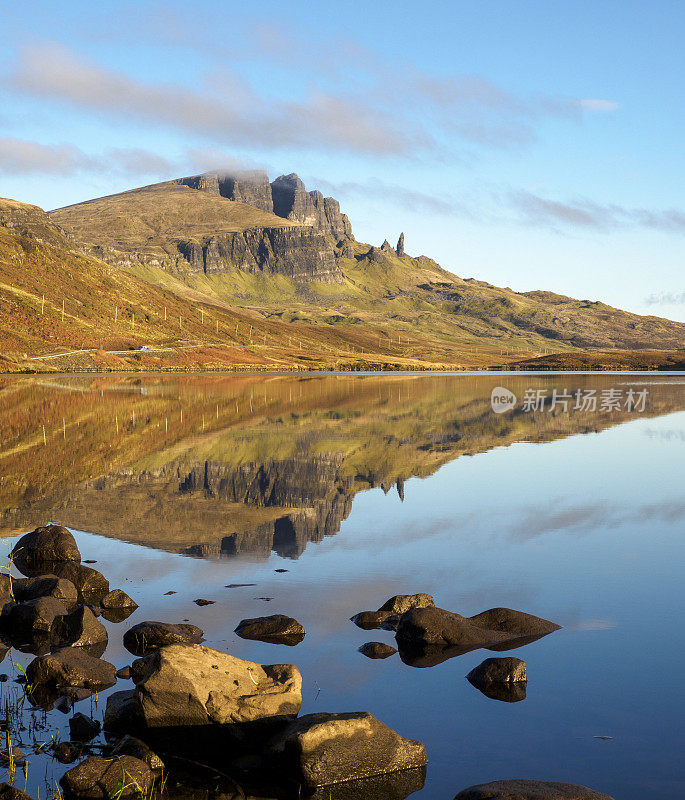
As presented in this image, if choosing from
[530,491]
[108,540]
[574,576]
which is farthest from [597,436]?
[108,540]

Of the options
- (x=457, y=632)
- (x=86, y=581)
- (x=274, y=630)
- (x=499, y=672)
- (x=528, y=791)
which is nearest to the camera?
(x=528, y=791)

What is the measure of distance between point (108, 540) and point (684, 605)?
605 inches

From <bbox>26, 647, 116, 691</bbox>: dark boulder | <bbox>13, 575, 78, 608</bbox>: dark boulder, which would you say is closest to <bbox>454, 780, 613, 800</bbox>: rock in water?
<bbox>26, 647, 116, 691</bbox>: dark boulder

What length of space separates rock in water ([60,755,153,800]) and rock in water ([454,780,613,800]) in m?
3.91

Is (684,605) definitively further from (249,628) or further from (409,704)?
(249,628)

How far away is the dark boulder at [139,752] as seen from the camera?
9.91m

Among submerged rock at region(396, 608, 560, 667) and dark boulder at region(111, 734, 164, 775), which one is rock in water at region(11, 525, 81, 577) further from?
dark boulder at region(111, 734, 164, 775)

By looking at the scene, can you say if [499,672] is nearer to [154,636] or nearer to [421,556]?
[154,636]

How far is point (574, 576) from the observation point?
62.4ft

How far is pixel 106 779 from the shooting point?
30.6 ft

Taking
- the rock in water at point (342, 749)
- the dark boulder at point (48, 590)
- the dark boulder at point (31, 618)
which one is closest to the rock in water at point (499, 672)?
the rock in water at point (342, 749)

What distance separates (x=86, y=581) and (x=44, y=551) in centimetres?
273

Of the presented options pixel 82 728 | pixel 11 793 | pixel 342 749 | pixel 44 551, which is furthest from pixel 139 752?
pixel 44 551

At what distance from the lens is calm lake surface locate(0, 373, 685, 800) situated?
1099 centimetres
